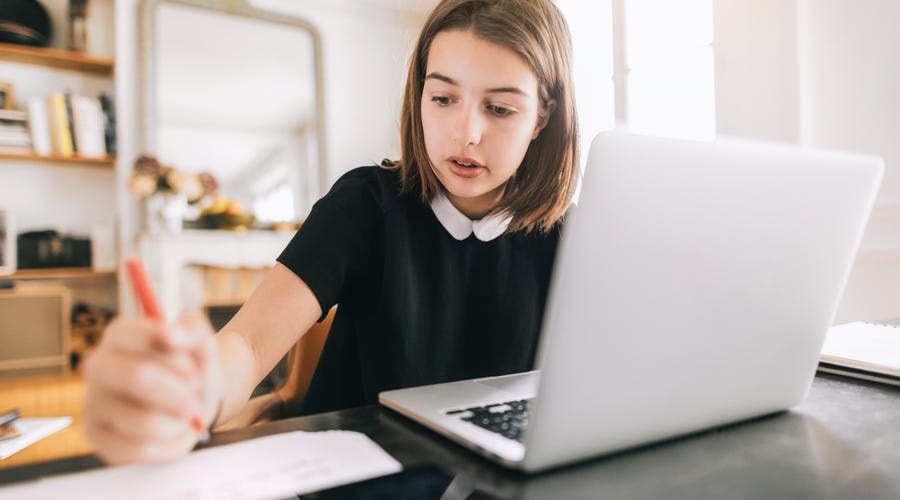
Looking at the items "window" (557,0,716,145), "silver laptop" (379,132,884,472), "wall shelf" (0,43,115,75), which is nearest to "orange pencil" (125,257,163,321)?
"silver laptop" (379,132,884,472)

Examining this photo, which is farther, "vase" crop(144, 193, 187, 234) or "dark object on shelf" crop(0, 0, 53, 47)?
"vase" crop(144, 193, 187, 234)

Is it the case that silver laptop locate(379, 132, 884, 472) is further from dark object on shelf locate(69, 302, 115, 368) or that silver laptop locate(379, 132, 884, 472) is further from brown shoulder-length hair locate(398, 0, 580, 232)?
dark object on shelf locate(69, 302, 115, 368)

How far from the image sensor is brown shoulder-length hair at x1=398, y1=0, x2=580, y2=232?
2.77 ft

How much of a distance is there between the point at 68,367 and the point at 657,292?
2.90 m

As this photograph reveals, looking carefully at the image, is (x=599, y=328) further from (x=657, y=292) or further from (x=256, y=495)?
(x=256, y=495)

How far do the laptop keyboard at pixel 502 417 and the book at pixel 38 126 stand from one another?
289cm

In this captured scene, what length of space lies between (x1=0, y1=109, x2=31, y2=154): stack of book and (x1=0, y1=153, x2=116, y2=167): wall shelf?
0.03m

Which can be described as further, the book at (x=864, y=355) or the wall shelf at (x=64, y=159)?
the wall shelf at (x=64, y=159)

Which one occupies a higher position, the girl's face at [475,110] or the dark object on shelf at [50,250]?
the girl's face at [475,110]

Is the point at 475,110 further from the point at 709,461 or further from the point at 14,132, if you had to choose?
the point at 14,132

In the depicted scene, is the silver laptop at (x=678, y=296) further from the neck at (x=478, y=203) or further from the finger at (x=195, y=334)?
the neck at (x=478, y=203)

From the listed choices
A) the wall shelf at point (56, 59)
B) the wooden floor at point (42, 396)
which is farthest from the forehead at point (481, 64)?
the wall shelf at point (56, 59)

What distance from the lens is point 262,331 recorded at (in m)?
0.70

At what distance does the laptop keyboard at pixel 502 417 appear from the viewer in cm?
46
